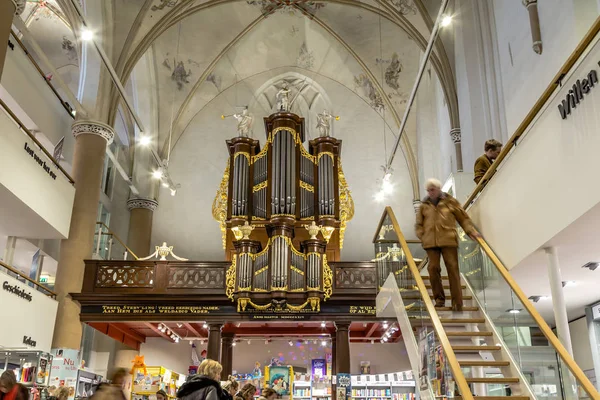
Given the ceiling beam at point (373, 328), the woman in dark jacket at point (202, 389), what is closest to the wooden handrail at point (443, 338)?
the woman in dark jacket at point (202, 389)

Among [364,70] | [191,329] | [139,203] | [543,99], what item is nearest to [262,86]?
[364,70]

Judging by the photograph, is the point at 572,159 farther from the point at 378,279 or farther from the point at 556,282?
the point at 378,279

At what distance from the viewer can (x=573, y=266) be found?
7.46 m

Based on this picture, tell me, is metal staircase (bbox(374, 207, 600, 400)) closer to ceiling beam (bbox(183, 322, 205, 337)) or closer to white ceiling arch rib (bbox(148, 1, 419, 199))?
ceiling beam (bbox(183, 322, 205, 337))

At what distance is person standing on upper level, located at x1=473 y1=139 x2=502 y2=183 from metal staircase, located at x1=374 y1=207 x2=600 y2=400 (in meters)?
1.38

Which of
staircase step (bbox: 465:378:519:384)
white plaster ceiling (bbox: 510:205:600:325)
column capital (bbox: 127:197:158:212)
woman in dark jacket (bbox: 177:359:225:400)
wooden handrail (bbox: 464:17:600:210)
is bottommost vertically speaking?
woman in dark jacket (bbox: 177:359:225:400)

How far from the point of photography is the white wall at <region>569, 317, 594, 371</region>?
10617 millimetres

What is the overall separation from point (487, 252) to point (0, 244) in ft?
42.6

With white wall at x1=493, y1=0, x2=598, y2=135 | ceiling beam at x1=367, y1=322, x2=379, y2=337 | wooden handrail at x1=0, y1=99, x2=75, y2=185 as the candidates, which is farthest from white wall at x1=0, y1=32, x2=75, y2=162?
white wall at x1=493, y1=0, x2=598, y2=135

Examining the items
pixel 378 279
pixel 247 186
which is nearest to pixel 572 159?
pixel 378 279

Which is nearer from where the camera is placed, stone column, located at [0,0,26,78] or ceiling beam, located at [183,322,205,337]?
stone column, located at [0,0,26,78]

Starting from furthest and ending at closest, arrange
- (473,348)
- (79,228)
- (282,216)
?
1. (282,216)
2. (79,228)
3. (473,348)

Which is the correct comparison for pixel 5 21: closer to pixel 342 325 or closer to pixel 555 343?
pixel 342 325

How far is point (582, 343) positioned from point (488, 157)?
15.6 ft
